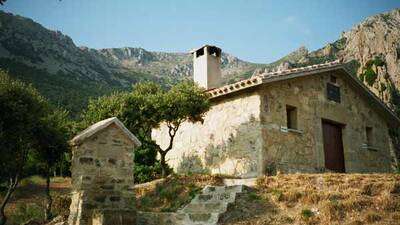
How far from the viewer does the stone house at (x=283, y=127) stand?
13.6 m

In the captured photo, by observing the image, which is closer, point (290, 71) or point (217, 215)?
point (217, 215)

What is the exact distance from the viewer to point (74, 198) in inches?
327

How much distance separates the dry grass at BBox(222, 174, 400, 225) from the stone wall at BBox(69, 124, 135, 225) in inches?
95.1

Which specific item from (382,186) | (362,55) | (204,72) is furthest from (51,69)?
(382,186)

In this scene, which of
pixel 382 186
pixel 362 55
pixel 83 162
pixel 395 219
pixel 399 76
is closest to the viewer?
pixel 395 219

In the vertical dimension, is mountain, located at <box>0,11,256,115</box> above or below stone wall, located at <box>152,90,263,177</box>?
above

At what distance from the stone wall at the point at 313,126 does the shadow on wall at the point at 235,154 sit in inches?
15.7

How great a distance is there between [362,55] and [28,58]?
60993mm

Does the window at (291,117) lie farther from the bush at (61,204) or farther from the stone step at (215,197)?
the bush at (61,204)

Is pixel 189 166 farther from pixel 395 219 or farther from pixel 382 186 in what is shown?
pixel 395 219

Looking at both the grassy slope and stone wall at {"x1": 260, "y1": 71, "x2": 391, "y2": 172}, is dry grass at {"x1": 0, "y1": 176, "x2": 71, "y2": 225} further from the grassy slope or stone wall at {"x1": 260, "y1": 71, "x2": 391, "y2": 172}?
stone wall at {"x1": 260, "y1": 71, "x2": 391, "y2": 172}

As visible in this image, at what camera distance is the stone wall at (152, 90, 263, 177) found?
44.4 feet

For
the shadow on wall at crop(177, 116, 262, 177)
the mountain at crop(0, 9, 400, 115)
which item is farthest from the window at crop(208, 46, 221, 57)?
the mountain at crop(0, 9, 400, 115)

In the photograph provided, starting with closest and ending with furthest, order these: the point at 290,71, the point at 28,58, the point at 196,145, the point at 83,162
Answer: the point at 83,162
the point at 290,71
the point at 196,145
the point at 28,58
